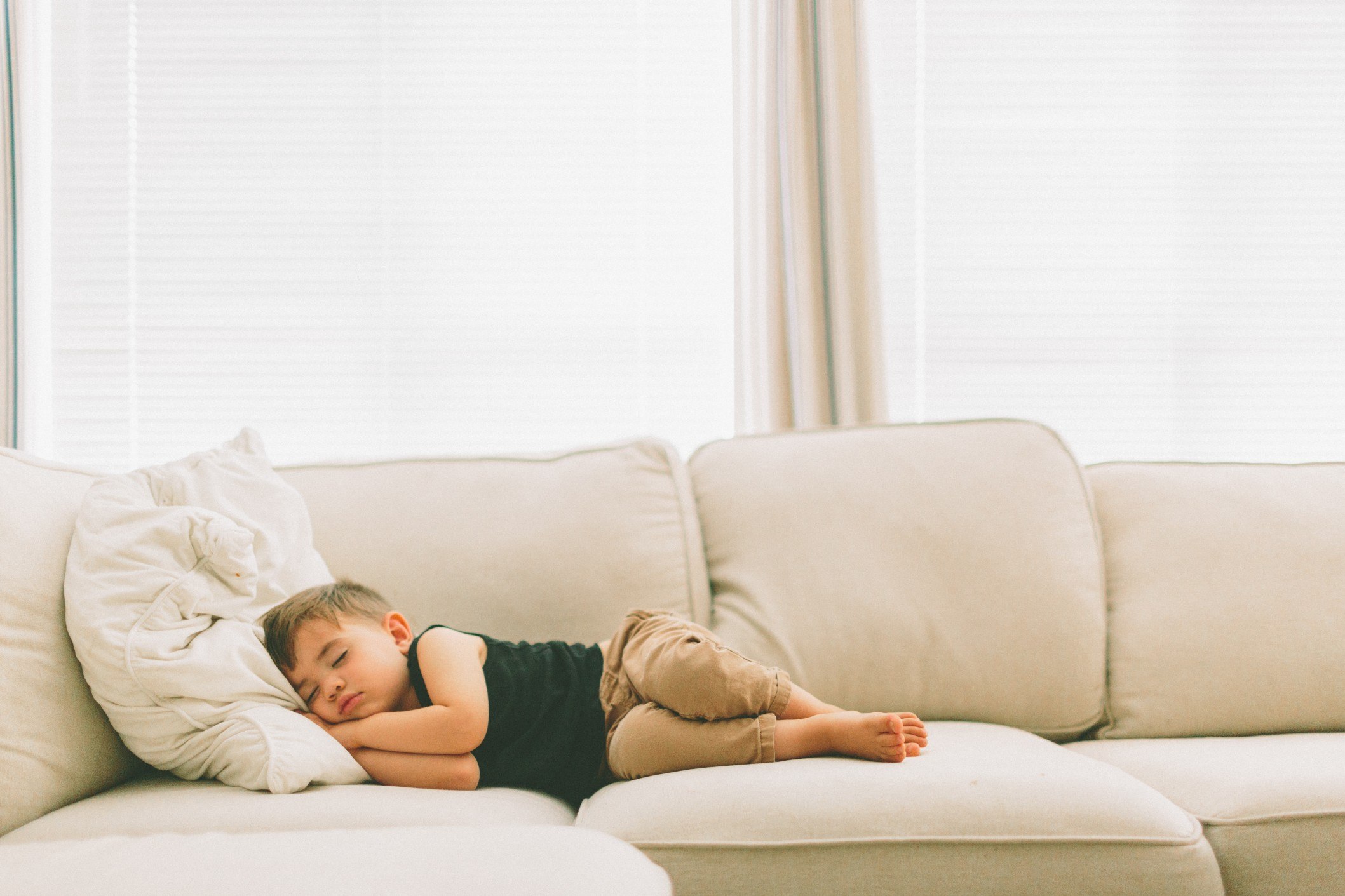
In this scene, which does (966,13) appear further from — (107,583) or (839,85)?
(107,583)

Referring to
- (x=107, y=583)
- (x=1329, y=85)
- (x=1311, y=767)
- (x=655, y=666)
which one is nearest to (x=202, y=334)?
(x=107, y=583)

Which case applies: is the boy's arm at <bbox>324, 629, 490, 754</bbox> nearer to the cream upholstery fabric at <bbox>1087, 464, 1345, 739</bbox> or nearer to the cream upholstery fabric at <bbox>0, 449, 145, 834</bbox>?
the cream upholstery fabric at <bbox>0, 449, 145, 834</bbox>

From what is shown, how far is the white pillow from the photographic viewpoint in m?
1.13

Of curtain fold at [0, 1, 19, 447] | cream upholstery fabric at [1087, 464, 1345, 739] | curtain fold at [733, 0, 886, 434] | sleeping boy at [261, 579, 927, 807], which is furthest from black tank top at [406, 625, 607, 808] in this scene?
curtain fold at [0, 1, 19, 447]

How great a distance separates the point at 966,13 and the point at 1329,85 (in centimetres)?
101

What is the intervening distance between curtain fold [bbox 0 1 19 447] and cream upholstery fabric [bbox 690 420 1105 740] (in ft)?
5.62

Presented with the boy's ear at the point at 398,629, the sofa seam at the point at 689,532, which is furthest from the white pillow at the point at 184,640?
the sofa seam at the point at 689,532

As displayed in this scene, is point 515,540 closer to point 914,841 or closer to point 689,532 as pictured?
point 689,532

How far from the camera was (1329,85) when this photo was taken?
8.13ft

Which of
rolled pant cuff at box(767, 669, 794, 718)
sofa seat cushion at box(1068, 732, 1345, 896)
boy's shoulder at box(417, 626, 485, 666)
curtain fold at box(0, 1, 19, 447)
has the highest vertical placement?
curtain fold at box(0, 1, 19, 447)

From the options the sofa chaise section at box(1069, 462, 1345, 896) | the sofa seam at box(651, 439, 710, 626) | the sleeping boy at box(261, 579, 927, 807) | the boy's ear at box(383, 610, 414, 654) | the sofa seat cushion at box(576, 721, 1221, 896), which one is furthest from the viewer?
the sofa seam at box(651, 439, 710, 626)

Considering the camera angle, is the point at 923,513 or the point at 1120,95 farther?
the point at 1120,95

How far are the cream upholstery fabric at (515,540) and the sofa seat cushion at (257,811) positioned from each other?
39 centimetres

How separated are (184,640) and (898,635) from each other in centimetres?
108
